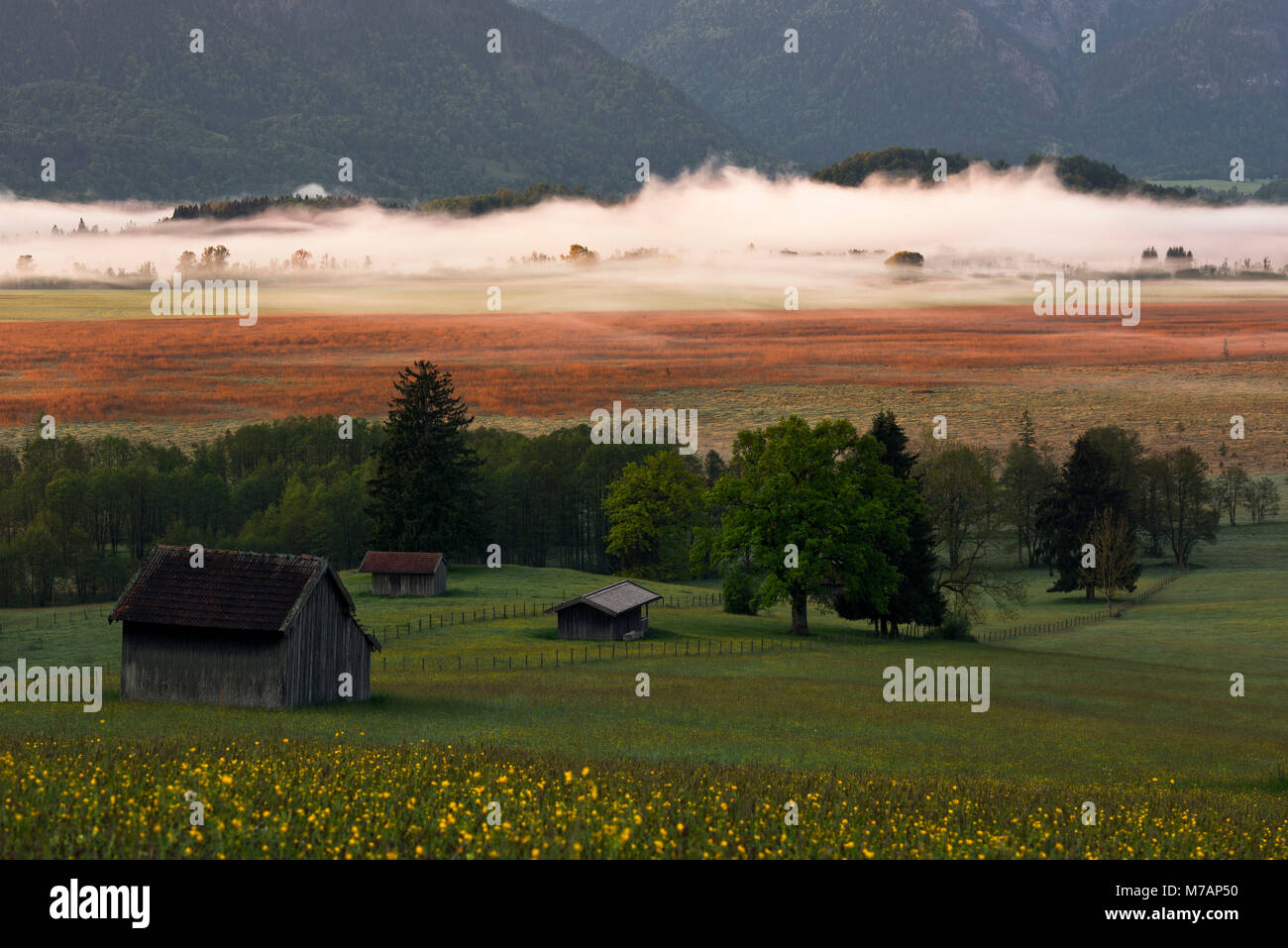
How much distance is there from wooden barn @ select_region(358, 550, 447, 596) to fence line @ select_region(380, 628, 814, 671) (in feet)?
75.9

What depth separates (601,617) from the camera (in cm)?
7106

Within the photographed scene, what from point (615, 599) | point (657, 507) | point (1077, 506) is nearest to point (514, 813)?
point (615, 599)

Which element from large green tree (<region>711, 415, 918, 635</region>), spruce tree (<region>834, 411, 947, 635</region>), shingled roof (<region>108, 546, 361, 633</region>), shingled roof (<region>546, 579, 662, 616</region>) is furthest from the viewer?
spruce tree (<region>834, 411, 947, 635</region>)

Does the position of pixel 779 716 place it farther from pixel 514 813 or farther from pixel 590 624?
pixel 514 813

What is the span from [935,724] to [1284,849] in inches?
1039

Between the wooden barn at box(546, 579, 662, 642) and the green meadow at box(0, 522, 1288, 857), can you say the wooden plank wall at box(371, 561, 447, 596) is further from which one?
the wooden barn at box(546, 579, 662, 642)

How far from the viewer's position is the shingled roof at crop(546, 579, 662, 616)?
2746 inches

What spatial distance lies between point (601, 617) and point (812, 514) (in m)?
13.6

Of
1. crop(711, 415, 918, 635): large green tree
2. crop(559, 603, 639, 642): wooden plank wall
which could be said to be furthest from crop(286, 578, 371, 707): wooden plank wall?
crop(711, 415, 918, 635): large green tree

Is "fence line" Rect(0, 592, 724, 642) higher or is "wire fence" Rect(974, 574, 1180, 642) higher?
"fence line" Rect(0, 592, 724, 642)

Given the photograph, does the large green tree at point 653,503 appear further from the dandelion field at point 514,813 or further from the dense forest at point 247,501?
the dandelion field at point 514,813

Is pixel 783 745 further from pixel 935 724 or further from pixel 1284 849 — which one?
pixel 1284 849

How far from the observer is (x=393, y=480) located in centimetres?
10444
